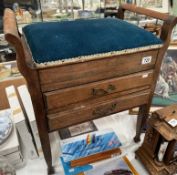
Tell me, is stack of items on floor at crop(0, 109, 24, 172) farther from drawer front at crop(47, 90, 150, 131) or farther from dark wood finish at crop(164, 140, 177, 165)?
dark wood finish at crop(164, 140, 177, 165)

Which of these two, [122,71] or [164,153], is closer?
[122,71]

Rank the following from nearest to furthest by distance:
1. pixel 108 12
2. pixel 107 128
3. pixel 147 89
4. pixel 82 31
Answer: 1. pixel 82 31
2. pixel 147 89
3. pixel 107 128
4. pixel 108 12

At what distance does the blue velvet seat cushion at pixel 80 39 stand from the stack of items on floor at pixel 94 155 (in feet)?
1.89

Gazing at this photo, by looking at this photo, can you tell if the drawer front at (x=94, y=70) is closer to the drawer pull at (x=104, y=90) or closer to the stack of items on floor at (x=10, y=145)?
the drawer pull at (x=104, y=90)

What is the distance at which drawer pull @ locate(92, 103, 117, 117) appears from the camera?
752 millimetres

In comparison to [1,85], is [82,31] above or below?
above

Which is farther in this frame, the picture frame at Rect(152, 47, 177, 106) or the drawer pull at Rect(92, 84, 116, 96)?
the picture frame at Rect(152, 47, 177, 106)

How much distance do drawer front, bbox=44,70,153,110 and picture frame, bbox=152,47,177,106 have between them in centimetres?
44

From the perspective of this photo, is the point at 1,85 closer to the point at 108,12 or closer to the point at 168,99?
the point at 108,12

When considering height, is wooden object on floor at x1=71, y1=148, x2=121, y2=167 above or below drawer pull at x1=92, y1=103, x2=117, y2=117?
below

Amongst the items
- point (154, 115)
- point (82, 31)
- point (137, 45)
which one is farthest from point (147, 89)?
point (82, 31)

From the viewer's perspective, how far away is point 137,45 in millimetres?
649

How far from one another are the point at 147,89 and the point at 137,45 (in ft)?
0.75

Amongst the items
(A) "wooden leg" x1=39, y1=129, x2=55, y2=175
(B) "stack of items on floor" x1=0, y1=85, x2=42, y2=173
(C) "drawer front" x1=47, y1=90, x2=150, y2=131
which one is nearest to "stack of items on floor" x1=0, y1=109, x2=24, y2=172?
(B) "stack of items on floor" x1=0, y1=85, x2=42, y2=173
